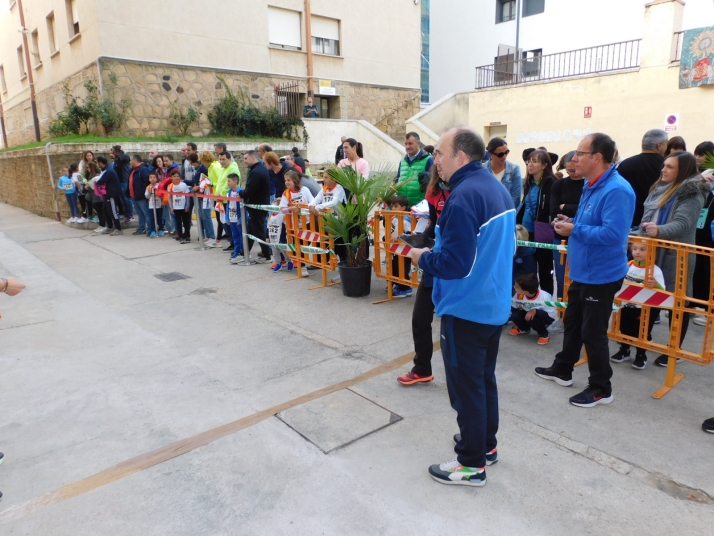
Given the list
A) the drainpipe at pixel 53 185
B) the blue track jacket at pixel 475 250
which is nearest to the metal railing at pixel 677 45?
the blue track jacket at pixel 475 250

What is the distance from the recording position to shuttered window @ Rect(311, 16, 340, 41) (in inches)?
787

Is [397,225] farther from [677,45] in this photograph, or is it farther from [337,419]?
[677,45]

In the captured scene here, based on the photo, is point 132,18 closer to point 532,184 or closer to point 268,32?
point 268,32

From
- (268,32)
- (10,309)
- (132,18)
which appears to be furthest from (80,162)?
(268,32)

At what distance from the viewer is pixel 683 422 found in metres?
3.50

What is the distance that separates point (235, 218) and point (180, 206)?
242cm

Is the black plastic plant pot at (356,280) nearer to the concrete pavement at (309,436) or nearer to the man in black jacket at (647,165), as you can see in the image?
the concrete pavement at (309,436)

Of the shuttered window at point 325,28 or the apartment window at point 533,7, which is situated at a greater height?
the apartment window at point 533,7

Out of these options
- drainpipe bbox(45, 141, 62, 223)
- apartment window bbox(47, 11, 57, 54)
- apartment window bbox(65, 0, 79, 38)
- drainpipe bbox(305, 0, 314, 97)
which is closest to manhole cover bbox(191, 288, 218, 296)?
drainpipe bbox(45, 141, 62, 223)

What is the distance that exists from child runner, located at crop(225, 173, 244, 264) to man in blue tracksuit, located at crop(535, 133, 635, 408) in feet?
20.6

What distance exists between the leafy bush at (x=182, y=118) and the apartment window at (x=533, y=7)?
18576 mm

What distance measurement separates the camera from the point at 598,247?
346 centimetres

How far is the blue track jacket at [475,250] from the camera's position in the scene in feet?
8.34

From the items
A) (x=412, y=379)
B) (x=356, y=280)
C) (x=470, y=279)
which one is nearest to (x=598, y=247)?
(x=470, y=279)
